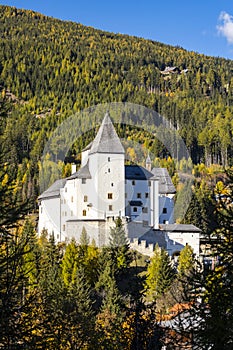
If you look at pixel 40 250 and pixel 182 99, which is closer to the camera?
pixel 40 250

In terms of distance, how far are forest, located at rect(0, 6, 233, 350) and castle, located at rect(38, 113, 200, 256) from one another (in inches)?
96.6

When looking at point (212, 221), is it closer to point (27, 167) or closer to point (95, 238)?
point (95, 238)

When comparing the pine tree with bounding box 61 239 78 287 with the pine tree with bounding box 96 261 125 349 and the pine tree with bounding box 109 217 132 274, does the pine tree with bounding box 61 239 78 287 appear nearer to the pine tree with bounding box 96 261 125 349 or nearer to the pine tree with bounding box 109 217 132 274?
the pine tree with bounding box 96 261 125 349

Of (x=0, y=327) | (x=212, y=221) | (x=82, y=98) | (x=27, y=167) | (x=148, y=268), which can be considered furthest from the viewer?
(x=82, y=98)

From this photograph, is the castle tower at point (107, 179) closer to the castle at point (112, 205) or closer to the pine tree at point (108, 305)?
the castle at point (112, 205)

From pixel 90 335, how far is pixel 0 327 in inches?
650

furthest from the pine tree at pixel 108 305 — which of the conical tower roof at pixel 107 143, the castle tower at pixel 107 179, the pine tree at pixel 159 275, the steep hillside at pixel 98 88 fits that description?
the steep hillside at pixel 98 88

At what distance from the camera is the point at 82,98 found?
144375 millimetres

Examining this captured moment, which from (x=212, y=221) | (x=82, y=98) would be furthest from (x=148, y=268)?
(x=82, y=98)

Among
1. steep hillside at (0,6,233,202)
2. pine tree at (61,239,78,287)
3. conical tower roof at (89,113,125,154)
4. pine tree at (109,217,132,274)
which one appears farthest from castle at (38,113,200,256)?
steep hillside at (0,6,233,202)

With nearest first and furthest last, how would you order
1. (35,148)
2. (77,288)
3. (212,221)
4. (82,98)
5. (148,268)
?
(212,221) < (77,288) < (148,268) < (35,148) < (82,98)

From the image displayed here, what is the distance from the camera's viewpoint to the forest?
12.4 metres

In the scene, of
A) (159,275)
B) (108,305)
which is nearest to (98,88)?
(159,275)

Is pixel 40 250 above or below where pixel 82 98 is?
below
